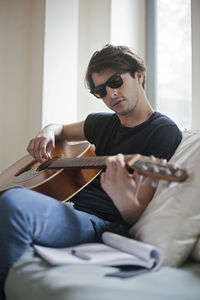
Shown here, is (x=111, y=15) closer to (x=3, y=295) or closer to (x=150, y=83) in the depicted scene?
(x=150, y=83)

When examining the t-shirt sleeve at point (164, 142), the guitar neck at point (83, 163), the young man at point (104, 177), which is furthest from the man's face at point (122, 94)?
the guitar neck at point (83, 163)

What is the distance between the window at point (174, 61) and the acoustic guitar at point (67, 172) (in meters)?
0.93

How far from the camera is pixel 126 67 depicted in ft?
5.24

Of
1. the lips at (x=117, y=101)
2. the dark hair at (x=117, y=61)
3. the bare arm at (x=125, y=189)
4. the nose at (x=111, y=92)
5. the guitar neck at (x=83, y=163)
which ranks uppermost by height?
the dark hair at (x=117, y=61)

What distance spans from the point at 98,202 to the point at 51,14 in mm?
1778

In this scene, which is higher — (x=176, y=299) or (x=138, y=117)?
(x=138, y=117)

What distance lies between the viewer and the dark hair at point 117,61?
159 cm

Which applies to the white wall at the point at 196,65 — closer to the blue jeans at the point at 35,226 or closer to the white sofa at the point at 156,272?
the white sofa at the point at 156,272

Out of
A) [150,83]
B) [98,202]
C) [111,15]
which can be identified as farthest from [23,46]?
[98,202]

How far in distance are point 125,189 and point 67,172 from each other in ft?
1.16

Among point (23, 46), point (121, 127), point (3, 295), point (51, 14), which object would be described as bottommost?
point (3, 295)

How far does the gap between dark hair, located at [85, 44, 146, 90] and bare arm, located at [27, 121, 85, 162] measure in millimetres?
393

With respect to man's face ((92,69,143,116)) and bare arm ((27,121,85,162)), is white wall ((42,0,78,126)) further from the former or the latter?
man's face ((92,69,143,116))

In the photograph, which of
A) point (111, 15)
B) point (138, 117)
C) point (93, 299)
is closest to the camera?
point (93, 299)
